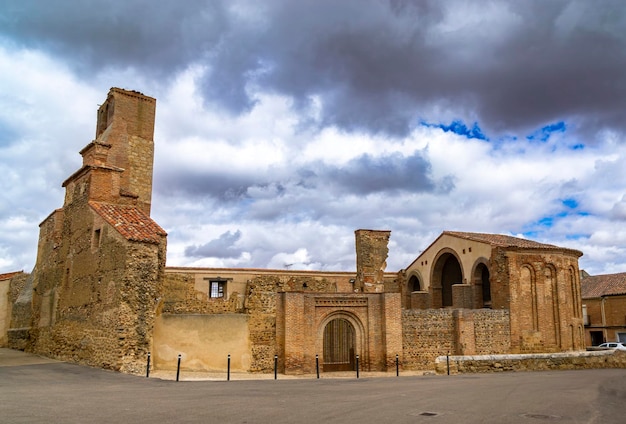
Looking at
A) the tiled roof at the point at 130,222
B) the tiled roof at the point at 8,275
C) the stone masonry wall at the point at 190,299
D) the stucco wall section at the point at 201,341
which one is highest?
the tiled roof at the point at 130,222

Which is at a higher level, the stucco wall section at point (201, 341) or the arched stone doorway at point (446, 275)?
the arched stone doorway at point (446, 275)

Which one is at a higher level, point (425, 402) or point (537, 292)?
point (537, 292)

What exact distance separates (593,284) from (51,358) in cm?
4418

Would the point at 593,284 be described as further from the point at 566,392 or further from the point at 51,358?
the point at 51,358

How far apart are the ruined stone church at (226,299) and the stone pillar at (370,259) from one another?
0.07 metres

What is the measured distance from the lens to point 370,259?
2912 centimetres

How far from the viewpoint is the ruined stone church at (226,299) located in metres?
17.3

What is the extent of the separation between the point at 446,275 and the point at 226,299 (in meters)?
15.3

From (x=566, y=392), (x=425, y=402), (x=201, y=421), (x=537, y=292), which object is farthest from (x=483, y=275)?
(x=201, y=421)

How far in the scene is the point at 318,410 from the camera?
32.0 feet

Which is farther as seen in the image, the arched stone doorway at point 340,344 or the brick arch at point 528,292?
the brick arch at point 528,292

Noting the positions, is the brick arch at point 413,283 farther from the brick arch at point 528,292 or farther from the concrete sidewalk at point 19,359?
the concrete sidewalk at point 19,359

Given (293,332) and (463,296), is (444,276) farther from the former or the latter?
(293,332)

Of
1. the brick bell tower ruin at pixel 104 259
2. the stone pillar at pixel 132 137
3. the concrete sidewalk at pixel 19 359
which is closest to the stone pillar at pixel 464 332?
the brick bell tower ruin at pixel 104 259
